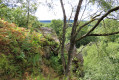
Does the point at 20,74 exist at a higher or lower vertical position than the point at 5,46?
lower

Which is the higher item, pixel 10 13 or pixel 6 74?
pixel 10 13

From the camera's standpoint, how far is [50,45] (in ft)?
18.8

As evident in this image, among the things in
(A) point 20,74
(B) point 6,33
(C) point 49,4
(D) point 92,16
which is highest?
(C) point 49,4

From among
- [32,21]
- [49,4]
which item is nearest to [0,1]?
[32,21]

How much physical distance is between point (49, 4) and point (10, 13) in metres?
2.79

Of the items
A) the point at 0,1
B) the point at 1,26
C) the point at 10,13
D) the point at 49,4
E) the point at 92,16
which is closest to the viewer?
the point at 1,26

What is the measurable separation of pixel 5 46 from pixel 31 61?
1.04 metres

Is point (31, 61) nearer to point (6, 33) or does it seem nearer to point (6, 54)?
point (6, 54)

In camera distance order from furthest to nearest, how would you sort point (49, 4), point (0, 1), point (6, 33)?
point (0, 1)
point (49, 4)
point (6, 33)

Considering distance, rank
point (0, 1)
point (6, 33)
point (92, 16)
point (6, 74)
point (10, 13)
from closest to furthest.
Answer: point (6, 74)
point (6, 33)
point (92, 16)
point (0, 1)
point (10, 13)

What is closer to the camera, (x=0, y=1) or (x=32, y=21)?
(x=0, y=1)

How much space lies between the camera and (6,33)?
3.76 metres

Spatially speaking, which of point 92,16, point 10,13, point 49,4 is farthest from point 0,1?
point 92,16

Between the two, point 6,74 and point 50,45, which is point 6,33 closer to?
point 6,74
